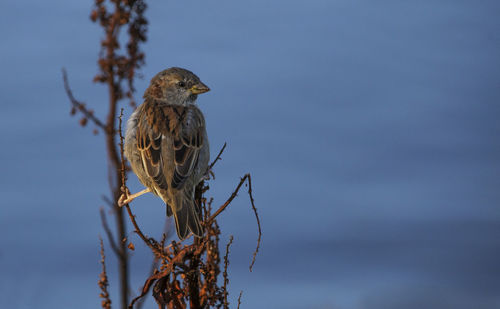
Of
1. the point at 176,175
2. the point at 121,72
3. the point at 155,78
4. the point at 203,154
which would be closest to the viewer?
the point at 176,175

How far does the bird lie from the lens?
18.3ft

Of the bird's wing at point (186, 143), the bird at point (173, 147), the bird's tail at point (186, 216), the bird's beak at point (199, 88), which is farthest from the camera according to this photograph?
the bird's beak at point (199, 88)

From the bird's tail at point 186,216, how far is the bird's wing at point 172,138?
0.56 ft

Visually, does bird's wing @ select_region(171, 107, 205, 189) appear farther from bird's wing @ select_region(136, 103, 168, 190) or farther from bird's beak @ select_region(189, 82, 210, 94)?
bird's beak @ select_region(189, 82, 210, 94)

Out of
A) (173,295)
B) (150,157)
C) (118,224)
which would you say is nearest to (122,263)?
(118,224)

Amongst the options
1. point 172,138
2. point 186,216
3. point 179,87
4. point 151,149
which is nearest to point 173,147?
point 172,138

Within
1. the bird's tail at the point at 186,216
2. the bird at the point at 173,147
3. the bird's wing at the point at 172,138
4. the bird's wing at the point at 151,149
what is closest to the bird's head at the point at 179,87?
the bird at the point at 173,147

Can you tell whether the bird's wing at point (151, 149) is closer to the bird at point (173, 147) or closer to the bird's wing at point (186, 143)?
the bird at point (173, 147)

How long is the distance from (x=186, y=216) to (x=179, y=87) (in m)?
2.22

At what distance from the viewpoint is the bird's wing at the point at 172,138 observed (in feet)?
19.0

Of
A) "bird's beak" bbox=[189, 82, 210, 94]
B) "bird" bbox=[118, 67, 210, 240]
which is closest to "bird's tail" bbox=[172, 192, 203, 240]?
"bird" bbox=[118, 67, 210, 240]

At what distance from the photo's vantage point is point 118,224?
7.28m

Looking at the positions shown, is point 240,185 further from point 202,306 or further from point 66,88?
point 66,88

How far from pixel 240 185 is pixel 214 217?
324 mm
